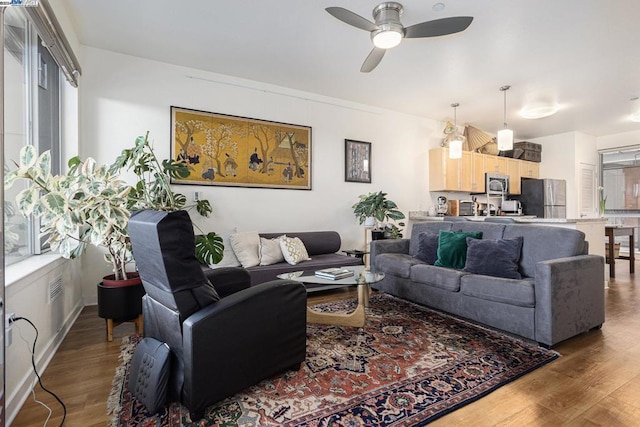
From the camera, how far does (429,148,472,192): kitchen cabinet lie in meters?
5.60

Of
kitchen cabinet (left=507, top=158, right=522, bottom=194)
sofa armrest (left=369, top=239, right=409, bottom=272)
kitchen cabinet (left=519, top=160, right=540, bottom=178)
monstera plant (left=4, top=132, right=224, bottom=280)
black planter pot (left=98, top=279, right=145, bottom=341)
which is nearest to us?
monstera plant (left=4, top=132, right=224, bottom=280)

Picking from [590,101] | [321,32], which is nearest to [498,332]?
[321,32]

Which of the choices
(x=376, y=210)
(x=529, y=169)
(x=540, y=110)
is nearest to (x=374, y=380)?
(x=376, y=210)

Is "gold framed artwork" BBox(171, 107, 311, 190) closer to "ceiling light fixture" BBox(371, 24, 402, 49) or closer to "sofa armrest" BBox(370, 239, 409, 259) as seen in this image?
"sofa armrest" BBox(370, 239, 409, 259)

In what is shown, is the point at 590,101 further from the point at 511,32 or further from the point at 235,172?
the point at 235,172

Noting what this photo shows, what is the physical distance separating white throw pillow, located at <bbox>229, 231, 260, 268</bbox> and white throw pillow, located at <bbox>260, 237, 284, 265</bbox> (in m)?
0.06

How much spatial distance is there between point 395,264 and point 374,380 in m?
1.76

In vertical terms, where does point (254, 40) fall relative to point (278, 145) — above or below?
above

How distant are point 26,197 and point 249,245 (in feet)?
6.65

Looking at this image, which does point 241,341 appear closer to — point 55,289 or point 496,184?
point 55,289

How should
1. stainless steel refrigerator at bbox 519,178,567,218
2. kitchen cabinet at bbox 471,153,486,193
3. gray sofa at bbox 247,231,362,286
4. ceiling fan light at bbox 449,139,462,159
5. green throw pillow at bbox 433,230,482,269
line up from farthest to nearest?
stainless steel refrigerator at bbox 519,178,567,218 < kitchen cabinet at bbox 471,153,486,193 < ceiling fan light at bbox 449,139,462,159 < gray sofa at bbox 247,231,362,286 < green throw pillow at bbox 433,230,482,269

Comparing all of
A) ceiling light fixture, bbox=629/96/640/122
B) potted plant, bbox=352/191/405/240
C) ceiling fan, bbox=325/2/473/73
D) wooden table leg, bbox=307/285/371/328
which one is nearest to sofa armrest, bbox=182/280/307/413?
wooden table leg, bbox=307/285/371/328

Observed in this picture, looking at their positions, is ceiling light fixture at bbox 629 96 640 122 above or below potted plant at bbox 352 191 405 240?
above

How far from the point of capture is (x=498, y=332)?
2.67 metres
